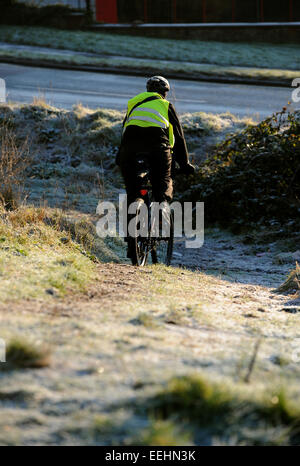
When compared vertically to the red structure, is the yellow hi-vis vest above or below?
below

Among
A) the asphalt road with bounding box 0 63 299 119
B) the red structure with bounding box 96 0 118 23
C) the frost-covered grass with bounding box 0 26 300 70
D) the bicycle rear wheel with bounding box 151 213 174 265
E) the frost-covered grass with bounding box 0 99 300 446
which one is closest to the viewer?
the frost-covered grass with bounding box 0 99 300 446

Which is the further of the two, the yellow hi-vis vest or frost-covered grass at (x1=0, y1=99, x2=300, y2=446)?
the yellow hi-vis vest

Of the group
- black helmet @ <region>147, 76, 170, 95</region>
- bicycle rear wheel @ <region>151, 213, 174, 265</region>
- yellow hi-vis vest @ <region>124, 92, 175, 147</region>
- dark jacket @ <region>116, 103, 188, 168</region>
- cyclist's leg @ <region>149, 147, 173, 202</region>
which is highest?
black helmet @ <region>147, 76, 170, 95</region>

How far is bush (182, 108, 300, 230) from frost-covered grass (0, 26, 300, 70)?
1294cm

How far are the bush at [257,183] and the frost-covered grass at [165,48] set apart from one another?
42.5 ft

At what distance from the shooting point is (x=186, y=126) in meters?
11.0

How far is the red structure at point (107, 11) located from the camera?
1109 inches

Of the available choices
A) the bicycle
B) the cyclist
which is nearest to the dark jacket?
the cyclist

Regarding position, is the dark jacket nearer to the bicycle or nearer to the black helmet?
the bicycle

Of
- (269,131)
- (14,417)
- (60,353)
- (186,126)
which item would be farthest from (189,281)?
(186,126)

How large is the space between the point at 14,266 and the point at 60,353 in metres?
1.82

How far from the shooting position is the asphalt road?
48.6ft

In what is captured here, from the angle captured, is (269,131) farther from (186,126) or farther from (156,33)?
(156,33)

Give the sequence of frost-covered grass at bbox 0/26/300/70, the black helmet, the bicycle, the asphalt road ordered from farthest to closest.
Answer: frost-covered grass at bbox 0/26/300/70 → the asphalt road → the black helmet → the bicycle
